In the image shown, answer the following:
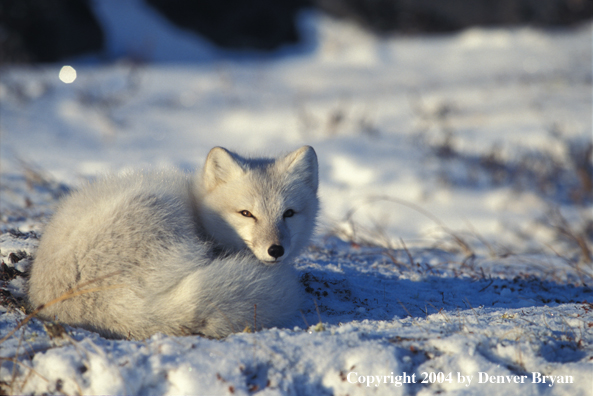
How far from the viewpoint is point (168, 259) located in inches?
83.7

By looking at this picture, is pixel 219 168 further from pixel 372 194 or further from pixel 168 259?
pixel 372 194

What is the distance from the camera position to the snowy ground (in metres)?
1.66

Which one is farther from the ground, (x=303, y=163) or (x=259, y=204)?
(x=303, y=163)

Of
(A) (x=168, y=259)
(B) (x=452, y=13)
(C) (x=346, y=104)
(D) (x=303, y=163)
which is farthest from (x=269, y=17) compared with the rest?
(A) (x=168, y=259)

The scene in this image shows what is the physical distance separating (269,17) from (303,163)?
1178 cm

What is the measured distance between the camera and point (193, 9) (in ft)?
44.2

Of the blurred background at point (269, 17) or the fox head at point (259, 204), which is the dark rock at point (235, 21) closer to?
the blurred background at point (269, 17)

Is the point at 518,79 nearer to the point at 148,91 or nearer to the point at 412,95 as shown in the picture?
the point at 412,95

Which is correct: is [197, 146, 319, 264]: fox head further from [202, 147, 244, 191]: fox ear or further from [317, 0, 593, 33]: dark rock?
[317, 0, 593, 33]: dark rock

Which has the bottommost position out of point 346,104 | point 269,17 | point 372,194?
point 372,194

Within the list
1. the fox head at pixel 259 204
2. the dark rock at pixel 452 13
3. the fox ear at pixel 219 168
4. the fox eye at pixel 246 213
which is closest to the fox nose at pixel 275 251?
the fox head at pixel 259 204

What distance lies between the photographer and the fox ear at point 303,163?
2736 millimetres

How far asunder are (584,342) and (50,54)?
38.7 feet

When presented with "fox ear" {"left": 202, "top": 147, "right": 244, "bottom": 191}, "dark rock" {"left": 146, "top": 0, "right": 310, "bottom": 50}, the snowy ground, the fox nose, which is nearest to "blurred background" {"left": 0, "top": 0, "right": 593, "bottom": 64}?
"dark rock" {"left": 146, "top": 0, "right": 310, "bottom": 50}
